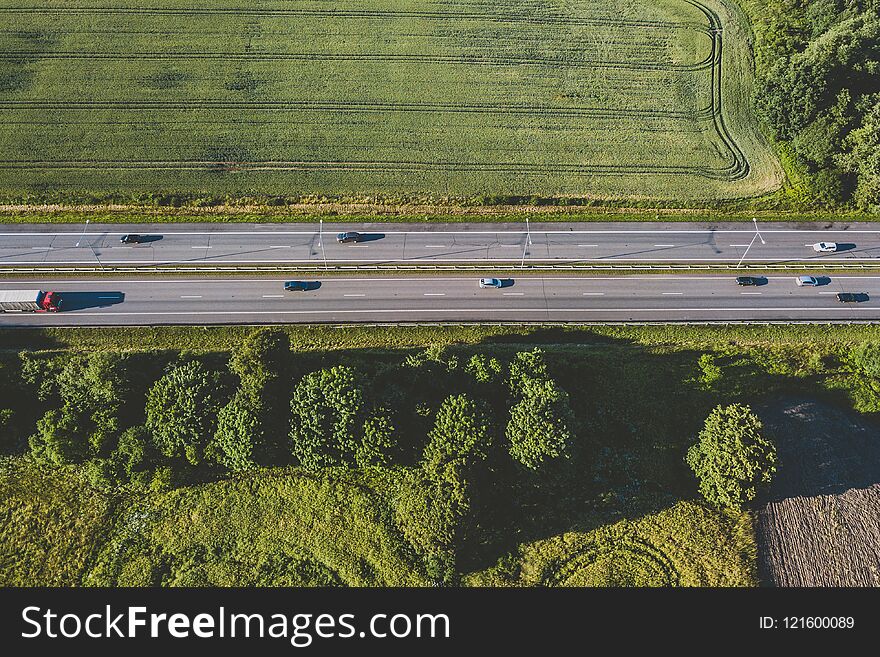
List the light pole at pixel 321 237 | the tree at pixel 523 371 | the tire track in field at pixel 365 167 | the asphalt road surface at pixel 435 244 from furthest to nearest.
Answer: the tire track in field at pixel 365 167
the light pole at pixel 321 237
the asphalt road surface at pixel 435 244
the tree at pixel 523 371

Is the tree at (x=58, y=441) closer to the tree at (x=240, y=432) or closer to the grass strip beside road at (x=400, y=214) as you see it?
the tree at (x=240, y=432)

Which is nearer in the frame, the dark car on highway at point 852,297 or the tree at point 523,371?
the tree at point 523,371

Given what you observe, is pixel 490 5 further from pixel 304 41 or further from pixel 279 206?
pixel 279 206

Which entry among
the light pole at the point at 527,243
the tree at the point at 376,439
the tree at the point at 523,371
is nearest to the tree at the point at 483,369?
the tree at the point at 523,371

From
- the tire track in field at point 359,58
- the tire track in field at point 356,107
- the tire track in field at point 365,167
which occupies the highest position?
the tire track in field at point 359,58

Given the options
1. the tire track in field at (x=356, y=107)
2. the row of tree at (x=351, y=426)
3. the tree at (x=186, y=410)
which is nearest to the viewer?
the row of tree at (x=351, y=426)

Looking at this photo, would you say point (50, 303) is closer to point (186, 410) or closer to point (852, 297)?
point (186, 410)

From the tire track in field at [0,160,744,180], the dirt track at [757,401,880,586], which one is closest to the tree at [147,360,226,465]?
the tire track in field at [0,160,744,180]
